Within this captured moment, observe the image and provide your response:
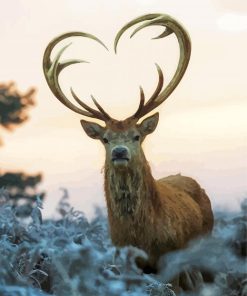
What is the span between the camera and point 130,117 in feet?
19.7

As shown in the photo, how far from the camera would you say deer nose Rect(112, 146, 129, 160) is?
5668 millimetres

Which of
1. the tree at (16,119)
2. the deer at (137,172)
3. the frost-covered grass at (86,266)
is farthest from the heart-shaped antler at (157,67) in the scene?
the tree at (16,119)

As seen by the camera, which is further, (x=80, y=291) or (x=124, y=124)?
(x=124, y=124)

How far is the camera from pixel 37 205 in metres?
6.23

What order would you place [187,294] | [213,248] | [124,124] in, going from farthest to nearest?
[187,294], [124,124], [213,248]

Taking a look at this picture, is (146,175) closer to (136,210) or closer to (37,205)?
(136,210)

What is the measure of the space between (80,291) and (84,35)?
150 inches

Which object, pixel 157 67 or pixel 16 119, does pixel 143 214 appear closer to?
pixel 157 67

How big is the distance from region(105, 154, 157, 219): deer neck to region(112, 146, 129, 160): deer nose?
0.53 feet

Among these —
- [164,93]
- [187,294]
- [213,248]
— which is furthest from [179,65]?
[213,248]

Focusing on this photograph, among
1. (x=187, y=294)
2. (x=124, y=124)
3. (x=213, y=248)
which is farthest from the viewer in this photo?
(x=187, y=294)

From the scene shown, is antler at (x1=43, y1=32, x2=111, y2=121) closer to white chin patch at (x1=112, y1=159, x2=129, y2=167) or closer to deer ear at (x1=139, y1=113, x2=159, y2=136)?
deer ear at (x1=139, y1=113, x2=159, y2=136)

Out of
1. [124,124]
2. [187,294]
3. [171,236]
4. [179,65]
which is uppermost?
[179,65]

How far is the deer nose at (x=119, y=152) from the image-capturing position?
18.6 feet
